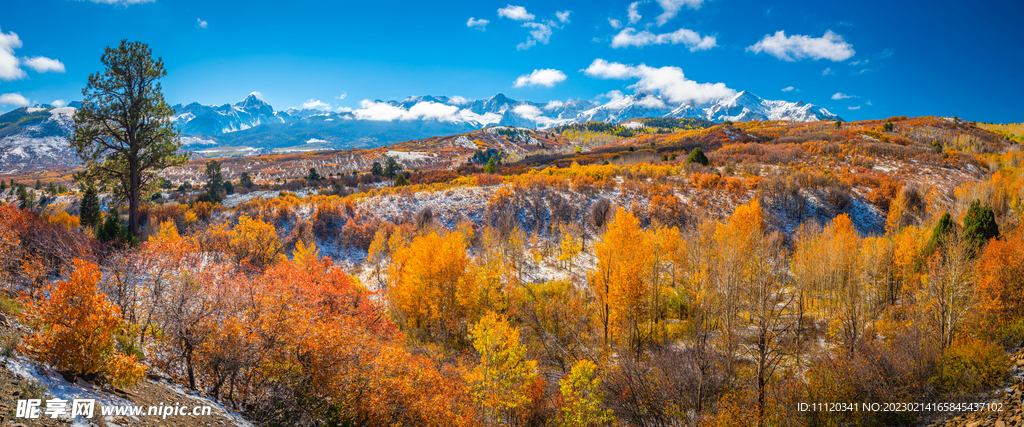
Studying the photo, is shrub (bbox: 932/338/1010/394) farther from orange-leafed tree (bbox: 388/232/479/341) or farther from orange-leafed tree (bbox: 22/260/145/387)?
orange-leafed tree (bbox: 22/260/145/387)

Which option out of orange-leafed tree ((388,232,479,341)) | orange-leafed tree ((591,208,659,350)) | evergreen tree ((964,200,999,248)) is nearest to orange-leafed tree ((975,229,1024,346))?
evergreen tree ((964,200,999,248))

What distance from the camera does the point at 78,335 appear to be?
7242mm

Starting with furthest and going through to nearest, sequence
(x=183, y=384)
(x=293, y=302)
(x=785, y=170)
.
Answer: (x=785, y=170)
(x=293, y=302)
(x=183, y=384)

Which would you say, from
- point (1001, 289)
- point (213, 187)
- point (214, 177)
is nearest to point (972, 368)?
point (1001, 289)

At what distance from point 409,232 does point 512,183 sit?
19226mm

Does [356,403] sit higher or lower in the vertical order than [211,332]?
lower

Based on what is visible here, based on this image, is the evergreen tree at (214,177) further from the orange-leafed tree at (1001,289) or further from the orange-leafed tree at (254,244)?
the orange-leafed tree at (1001,289)

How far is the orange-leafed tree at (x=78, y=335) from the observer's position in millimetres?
7168

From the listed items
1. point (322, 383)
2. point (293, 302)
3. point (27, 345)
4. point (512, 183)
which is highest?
point (512, 183)

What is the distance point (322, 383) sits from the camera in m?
12.2

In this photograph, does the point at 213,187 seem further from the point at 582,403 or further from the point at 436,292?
the point at 582,403

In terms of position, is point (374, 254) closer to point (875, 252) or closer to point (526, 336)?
point (526, 336)

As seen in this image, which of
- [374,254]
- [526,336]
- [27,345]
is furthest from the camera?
[374,254]

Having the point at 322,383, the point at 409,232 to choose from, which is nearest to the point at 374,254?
the point at 409,232
